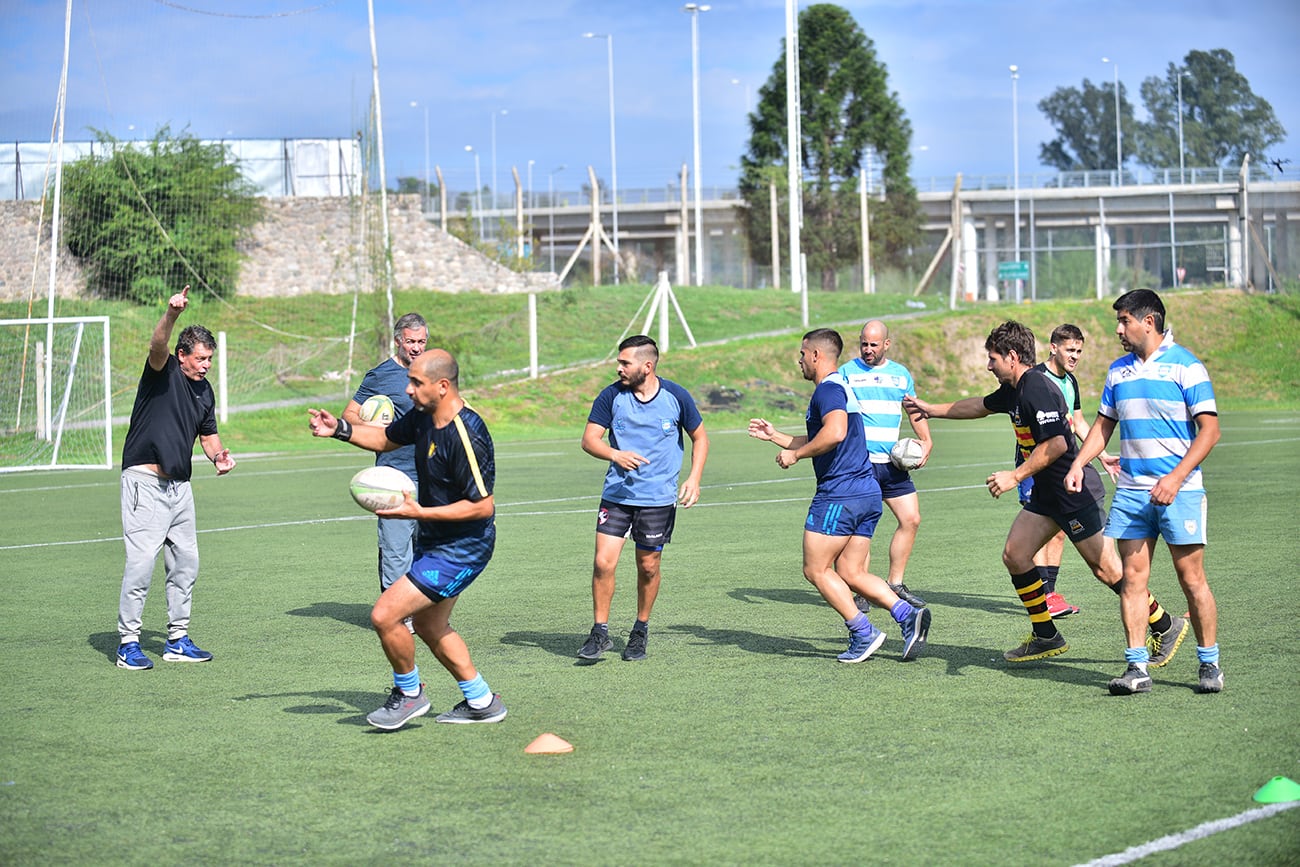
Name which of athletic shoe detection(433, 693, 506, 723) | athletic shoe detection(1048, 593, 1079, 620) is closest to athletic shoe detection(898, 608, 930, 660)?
athletic shoe detection(1048, 593, 1079, 620)

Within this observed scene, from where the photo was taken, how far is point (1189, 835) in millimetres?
5059

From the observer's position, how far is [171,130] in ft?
121

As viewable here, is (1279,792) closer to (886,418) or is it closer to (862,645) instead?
(862,645)

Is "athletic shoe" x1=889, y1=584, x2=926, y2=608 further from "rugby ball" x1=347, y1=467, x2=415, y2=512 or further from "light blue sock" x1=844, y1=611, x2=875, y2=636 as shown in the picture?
"rugby ball" x1=347, y1=467, x2=415, y2=512

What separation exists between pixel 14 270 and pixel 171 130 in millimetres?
10137

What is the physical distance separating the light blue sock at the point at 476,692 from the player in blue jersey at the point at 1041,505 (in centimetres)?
318

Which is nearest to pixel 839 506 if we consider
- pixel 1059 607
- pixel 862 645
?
Result: pixel 862 645

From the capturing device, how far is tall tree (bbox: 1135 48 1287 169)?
353 ft

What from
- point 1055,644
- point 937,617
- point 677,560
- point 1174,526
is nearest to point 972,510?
point 677,560

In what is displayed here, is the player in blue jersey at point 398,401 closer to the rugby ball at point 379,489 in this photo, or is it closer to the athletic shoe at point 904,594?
the rugby ball at point 379,489

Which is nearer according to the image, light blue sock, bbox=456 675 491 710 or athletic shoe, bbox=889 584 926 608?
light blue sock, bbox=456 675 491 710

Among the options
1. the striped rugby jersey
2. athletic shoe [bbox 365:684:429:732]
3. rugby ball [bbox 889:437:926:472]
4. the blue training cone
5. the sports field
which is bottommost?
the sports field

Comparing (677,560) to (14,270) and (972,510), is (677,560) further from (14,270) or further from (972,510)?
(14,270)

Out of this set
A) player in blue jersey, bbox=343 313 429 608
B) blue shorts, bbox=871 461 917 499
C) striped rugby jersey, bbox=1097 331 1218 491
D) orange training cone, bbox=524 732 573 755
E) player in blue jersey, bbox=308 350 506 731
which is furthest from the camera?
blue shorts, bbox=871 461 917 499
